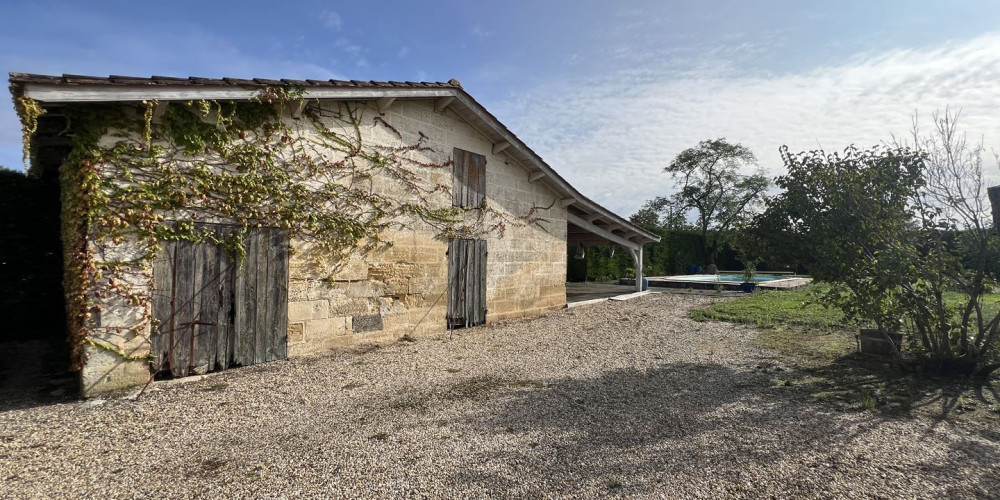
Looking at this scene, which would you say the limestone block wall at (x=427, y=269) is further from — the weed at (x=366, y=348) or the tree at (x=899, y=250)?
the tree at (x=899, y=250)

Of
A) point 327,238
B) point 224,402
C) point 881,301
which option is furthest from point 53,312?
point 881,301

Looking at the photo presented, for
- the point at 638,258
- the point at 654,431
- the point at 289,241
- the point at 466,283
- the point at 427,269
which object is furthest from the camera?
the point at 638,258

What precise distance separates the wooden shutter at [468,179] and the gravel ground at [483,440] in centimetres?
390

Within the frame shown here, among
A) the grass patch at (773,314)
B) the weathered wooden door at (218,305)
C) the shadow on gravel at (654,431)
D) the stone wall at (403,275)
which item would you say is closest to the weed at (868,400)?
the shadow on gravel at (654,431)

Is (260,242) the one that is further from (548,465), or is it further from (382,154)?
(548,465)

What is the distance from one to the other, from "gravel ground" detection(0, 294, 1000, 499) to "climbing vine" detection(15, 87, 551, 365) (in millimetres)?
1457

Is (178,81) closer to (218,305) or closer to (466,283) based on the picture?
(218,305)

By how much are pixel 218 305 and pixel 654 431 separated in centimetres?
530

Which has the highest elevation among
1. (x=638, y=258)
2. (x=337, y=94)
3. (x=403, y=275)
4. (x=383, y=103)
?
(x=383, y=103)

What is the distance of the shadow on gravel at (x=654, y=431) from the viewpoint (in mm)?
3223

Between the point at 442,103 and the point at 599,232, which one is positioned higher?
the point at 442,103

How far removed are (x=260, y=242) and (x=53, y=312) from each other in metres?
5.12

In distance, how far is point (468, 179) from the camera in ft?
30.5

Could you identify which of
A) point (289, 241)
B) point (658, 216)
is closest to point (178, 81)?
point (289, 241)
